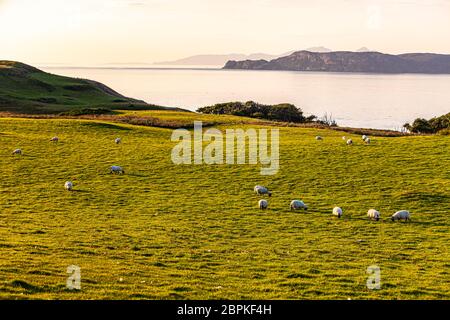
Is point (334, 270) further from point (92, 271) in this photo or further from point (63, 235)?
point (63, 235)

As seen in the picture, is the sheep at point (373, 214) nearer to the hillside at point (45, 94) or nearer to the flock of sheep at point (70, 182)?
the flock of sheep at point (70, 182)

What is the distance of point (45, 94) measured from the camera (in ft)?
440

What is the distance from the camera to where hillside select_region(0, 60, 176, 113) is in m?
113

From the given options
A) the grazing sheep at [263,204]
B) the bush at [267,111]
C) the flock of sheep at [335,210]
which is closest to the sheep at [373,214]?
the flock of sheep at [335,210]

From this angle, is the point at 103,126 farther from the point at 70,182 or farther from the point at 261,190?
the point at 261,190

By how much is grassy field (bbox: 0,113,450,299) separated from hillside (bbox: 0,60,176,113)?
190ft

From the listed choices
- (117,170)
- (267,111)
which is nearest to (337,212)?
(117,170)

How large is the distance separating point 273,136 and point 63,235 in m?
40.6

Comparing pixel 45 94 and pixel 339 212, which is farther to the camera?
pixel 45 94

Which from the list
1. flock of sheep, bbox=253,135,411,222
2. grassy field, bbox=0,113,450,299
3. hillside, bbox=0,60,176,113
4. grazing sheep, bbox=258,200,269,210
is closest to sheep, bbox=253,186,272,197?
flock of sheep, bbox=253,135,411,222

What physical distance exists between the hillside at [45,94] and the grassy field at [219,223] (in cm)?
5798

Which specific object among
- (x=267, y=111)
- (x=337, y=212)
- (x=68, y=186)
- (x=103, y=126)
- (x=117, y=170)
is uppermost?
(x=267, y=111)

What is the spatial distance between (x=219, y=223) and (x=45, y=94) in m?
114

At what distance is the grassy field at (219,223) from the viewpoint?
19.4 meters
